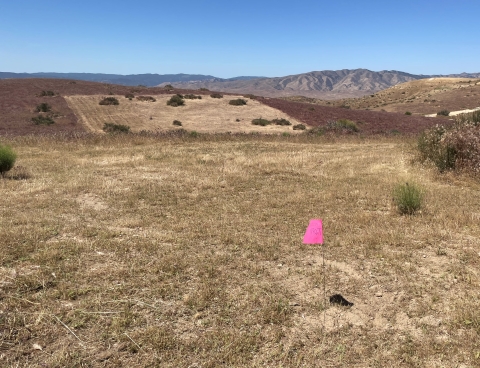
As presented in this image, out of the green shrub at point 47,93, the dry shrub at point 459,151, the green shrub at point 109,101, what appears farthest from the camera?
the green shrub at point 47,93

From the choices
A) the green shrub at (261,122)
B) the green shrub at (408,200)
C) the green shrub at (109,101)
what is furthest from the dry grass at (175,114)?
the green shrub at (408,200)

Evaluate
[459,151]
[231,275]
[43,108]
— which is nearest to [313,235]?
[231,275]

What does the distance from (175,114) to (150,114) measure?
2.36 m

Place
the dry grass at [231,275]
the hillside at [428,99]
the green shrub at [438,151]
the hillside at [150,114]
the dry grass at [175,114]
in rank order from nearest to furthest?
the dry grass at [231,275]
the green shrub at [438,151]
the hillside at [150,114]
the dry grass at [175,114]
the hillside at [428,99]

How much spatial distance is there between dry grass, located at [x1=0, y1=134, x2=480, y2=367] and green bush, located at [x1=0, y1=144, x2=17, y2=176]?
1069mm

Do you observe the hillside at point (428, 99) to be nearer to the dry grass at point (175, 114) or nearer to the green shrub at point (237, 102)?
the green shrub at point (237, 102)

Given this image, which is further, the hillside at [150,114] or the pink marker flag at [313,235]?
the hillside at [150,114]

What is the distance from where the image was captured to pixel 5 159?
1023cm

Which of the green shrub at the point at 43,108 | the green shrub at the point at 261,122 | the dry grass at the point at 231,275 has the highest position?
the green shrub at the point at 43,108

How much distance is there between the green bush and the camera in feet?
33.2

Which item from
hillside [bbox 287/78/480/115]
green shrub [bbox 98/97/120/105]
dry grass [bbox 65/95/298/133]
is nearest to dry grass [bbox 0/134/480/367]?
dry grass [bbox 65/95/298/133]

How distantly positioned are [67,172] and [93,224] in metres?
5.41

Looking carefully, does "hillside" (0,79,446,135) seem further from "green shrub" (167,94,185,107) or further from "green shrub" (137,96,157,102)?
"green shrub" (137,96,157,102)

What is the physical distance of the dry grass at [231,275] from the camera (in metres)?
3.53
